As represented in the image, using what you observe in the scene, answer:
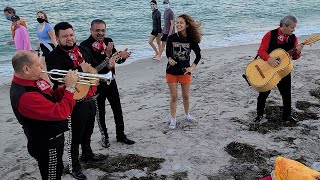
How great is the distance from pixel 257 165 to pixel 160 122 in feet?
6.80

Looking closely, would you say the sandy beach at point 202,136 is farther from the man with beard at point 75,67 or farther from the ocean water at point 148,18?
the ocean water at point 148,18

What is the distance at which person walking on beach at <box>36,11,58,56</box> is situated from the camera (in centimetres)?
811

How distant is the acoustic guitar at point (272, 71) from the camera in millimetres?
5668

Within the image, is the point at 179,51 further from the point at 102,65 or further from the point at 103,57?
the point at 102,65

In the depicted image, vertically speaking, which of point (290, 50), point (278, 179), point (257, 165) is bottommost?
point (257, 165)

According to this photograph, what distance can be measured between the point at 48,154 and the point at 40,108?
60cm

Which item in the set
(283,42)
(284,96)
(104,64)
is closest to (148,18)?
(284,96)

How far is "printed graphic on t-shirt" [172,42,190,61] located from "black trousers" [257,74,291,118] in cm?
139

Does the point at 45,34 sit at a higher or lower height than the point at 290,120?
higher

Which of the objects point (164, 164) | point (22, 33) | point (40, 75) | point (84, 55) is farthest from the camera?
point (22, 33)

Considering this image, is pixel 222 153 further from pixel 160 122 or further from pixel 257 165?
pixel 160 122

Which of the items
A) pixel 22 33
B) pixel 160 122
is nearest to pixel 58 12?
pixel 22 33

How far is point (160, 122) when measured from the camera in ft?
21.4

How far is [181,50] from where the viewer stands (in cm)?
588
